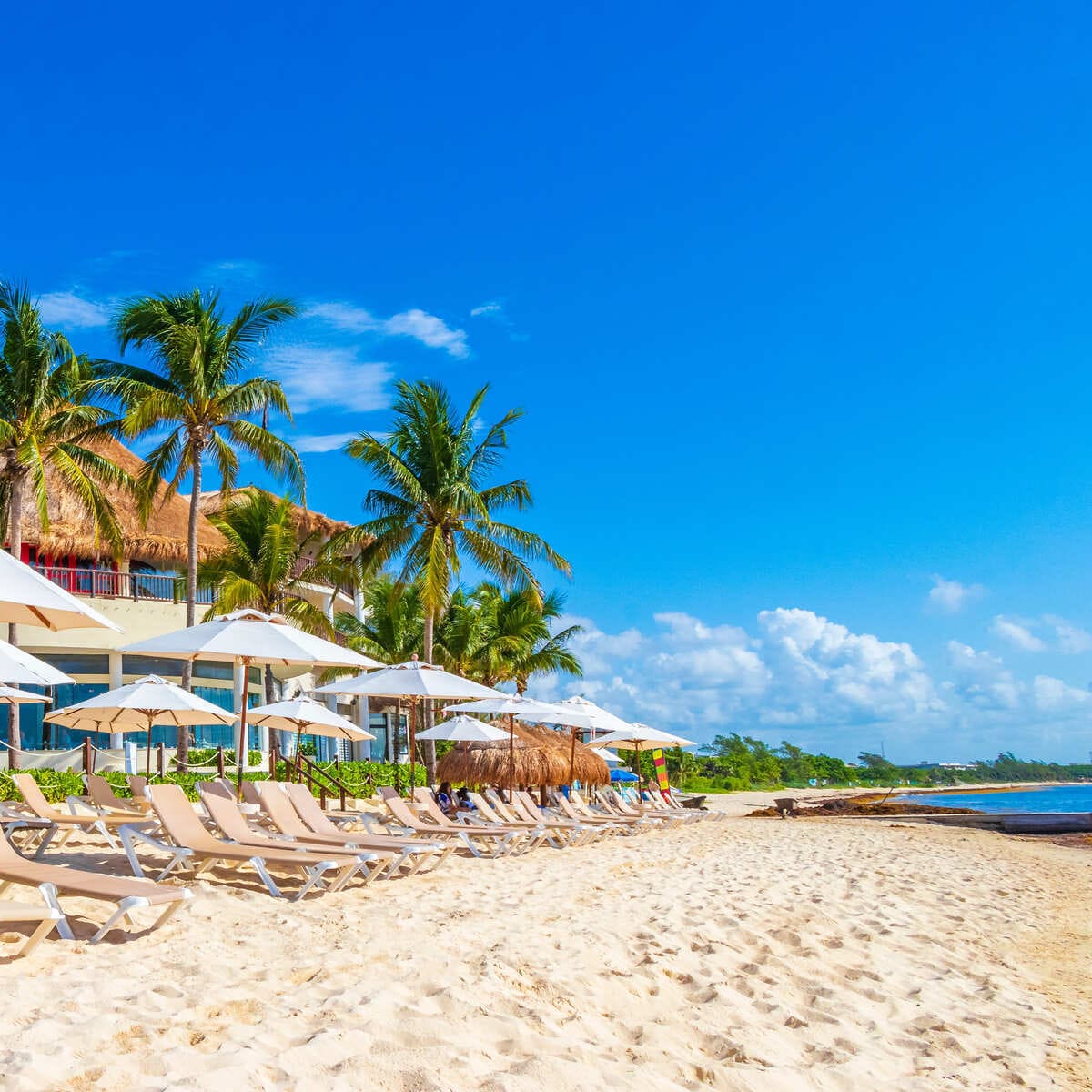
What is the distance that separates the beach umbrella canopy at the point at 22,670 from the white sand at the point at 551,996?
Result: 2325 mm

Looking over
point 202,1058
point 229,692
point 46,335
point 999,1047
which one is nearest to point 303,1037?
point 202,1058

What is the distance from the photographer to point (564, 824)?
11375mm

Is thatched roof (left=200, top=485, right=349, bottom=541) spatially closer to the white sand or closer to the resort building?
the resort building

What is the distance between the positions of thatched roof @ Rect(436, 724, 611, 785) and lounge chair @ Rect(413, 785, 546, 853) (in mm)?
6938

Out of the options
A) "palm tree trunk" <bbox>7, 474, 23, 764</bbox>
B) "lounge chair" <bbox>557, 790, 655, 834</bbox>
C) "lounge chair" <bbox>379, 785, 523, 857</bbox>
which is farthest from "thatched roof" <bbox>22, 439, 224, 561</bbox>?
"lounge chair" <bbox>379, 785, 523, 857</bbox>

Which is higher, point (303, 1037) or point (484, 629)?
point (484, 629)

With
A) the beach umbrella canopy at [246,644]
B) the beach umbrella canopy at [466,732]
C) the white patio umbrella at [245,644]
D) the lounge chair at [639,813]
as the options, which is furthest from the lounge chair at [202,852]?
the lounge chair at [639,813]

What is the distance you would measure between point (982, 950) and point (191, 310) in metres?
17.8

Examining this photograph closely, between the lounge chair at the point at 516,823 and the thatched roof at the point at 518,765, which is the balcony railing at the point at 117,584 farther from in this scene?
the lounge chair at the point at 516,823

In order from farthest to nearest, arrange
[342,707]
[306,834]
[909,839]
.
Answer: [342,707] < [909,839] < [306,834]

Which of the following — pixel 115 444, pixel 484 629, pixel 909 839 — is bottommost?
pixel 909 839

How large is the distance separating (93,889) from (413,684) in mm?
7773

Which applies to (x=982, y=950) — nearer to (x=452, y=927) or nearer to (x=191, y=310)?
(x=452, y=927)

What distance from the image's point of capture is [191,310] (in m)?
19.5
